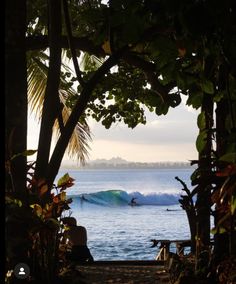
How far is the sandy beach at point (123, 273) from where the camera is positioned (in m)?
5.46

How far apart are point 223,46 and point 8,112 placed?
6.93 feet

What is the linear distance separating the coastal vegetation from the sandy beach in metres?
0.64

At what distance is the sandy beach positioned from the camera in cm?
546

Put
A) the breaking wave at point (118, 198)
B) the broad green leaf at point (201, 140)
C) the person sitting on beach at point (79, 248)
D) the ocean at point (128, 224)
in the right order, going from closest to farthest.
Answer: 1. the broad green leaf at point (201, 140)
2. the person sitting on beach at point (79, 248)
3. the ocean at point (128, 224)
4. the breaking wave at point (118, 198)

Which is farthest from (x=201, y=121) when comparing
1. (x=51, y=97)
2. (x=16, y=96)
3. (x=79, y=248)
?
(x=79, y=248)

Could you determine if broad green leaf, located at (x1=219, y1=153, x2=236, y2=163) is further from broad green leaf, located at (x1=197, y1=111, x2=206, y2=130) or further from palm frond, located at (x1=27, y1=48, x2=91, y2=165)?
palm frond, located at (x1=27, y1=48, x2=91, y2=165)

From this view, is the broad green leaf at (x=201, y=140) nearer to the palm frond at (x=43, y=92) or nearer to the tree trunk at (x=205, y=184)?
the tree trunk at (x=205, y=184)

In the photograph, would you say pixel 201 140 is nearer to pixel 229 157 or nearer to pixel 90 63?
pixel 229 157

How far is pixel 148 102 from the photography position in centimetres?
386

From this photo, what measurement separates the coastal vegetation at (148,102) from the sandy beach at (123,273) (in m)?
0.64

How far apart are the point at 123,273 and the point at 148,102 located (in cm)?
273

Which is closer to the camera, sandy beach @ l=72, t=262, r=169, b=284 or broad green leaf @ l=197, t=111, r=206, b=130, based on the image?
broad green leaf @ l=197, t=111, r=206, b=130

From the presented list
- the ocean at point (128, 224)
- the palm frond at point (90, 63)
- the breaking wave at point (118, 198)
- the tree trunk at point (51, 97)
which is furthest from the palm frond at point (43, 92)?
the breaking wave at point (118, 198)

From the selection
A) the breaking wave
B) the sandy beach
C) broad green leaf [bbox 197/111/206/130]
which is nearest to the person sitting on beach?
the sandy beach
